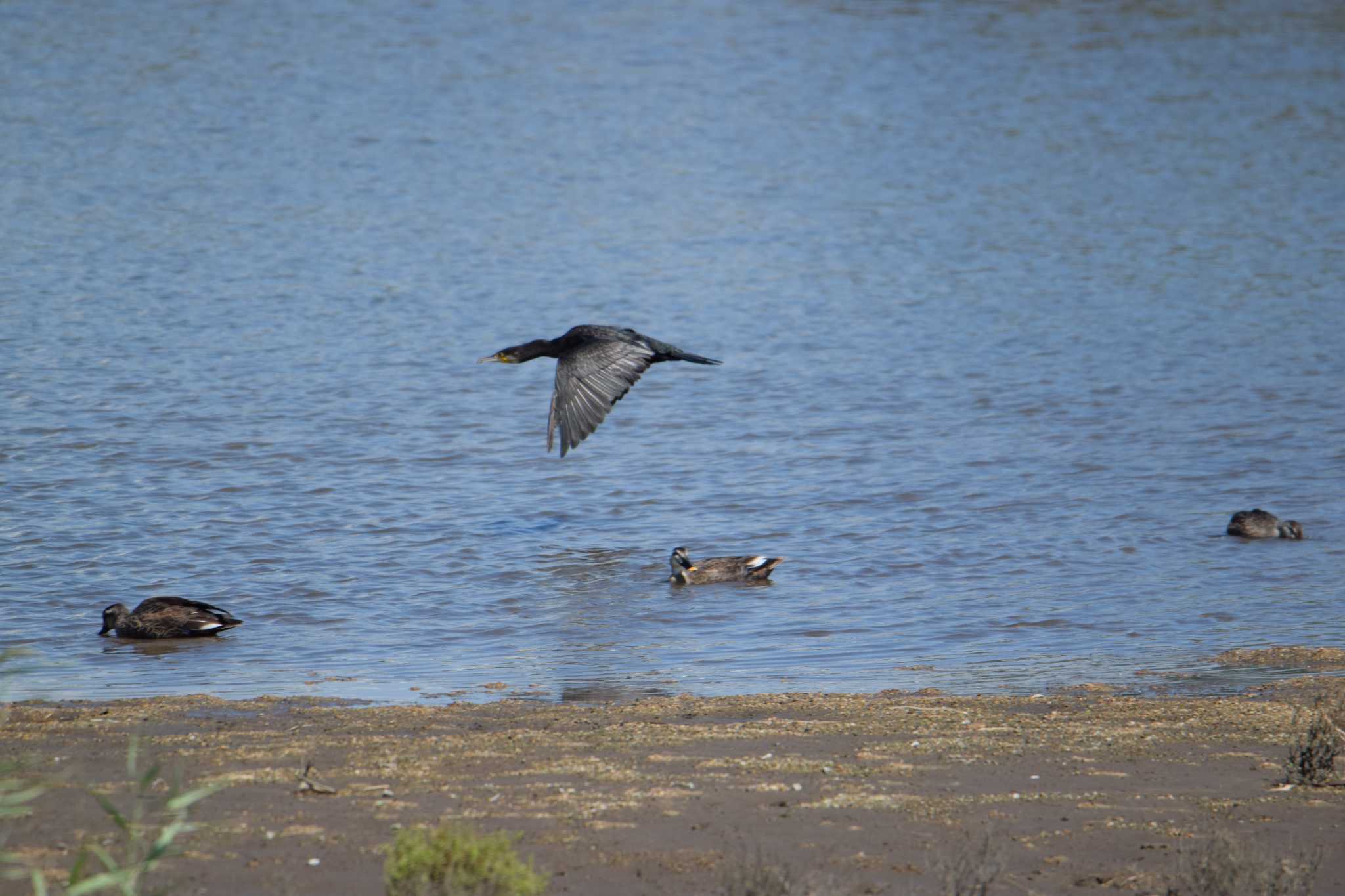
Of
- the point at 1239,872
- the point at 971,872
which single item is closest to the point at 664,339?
the point at 971,872

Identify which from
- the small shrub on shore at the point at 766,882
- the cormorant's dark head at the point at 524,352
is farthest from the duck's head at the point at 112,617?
the small shrub on shore at the point at 766,882

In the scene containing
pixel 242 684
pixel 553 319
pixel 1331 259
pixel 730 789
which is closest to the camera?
pixel 730 789

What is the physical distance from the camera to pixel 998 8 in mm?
41094

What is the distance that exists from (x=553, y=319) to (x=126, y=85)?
15545 millimetres

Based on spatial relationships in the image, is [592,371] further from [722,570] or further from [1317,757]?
[1317,757]

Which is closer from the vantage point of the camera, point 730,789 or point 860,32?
point 730,789

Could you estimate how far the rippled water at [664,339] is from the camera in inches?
384

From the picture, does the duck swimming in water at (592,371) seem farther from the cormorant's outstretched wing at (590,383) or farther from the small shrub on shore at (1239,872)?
the small shrub on shore at (1239,872)

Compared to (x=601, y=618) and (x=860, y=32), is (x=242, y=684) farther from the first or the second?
(x=860, y=32)

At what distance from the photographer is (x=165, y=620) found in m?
9.21

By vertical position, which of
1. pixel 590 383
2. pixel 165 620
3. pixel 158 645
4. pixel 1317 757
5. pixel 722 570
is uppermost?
pixel 590 383

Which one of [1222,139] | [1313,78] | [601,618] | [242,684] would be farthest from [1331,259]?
[242,684]

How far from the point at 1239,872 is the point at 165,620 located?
6.34 m

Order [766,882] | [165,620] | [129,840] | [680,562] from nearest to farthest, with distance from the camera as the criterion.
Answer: [766,882] → [129,840] → [165,620] → [680,562]
